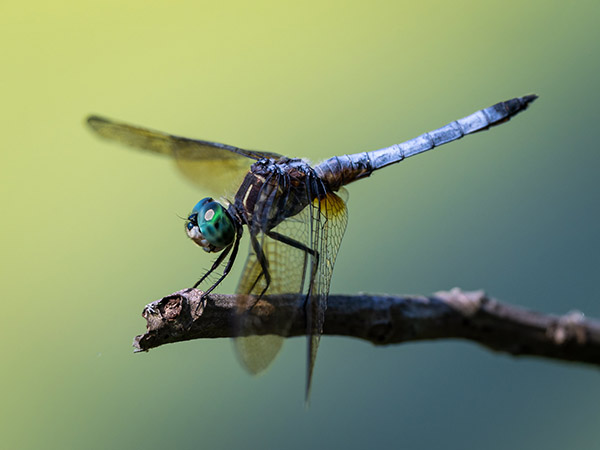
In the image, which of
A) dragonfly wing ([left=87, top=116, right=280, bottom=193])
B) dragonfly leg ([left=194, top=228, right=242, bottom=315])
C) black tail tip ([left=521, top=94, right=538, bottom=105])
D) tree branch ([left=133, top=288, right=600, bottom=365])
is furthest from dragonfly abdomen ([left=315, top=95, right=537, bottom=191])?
tree branch ([left=133, top=288, right=600, bottom=365])

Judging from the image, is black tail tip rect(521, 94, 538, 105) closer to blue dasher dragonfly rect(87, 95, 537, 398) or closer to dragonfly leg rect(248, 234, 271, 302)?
blue dasher dragonfly rect(87, 95, 537, 398)

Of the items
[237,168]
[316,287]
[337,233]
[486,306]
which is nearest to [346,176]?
[337,233]

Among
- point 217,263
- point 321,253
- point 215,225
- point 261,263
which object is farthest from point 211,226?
point 321,253

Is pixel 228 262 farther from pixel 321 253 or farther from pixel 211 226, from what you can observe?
pixel 321 253

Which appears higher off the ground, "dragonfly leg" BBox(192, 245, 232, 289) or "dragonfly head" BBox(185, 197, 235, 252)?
"dragonfly head" BBox(185, 197, 235, 252)

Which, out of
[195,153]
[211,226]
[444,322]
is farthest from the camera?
[195,153]
